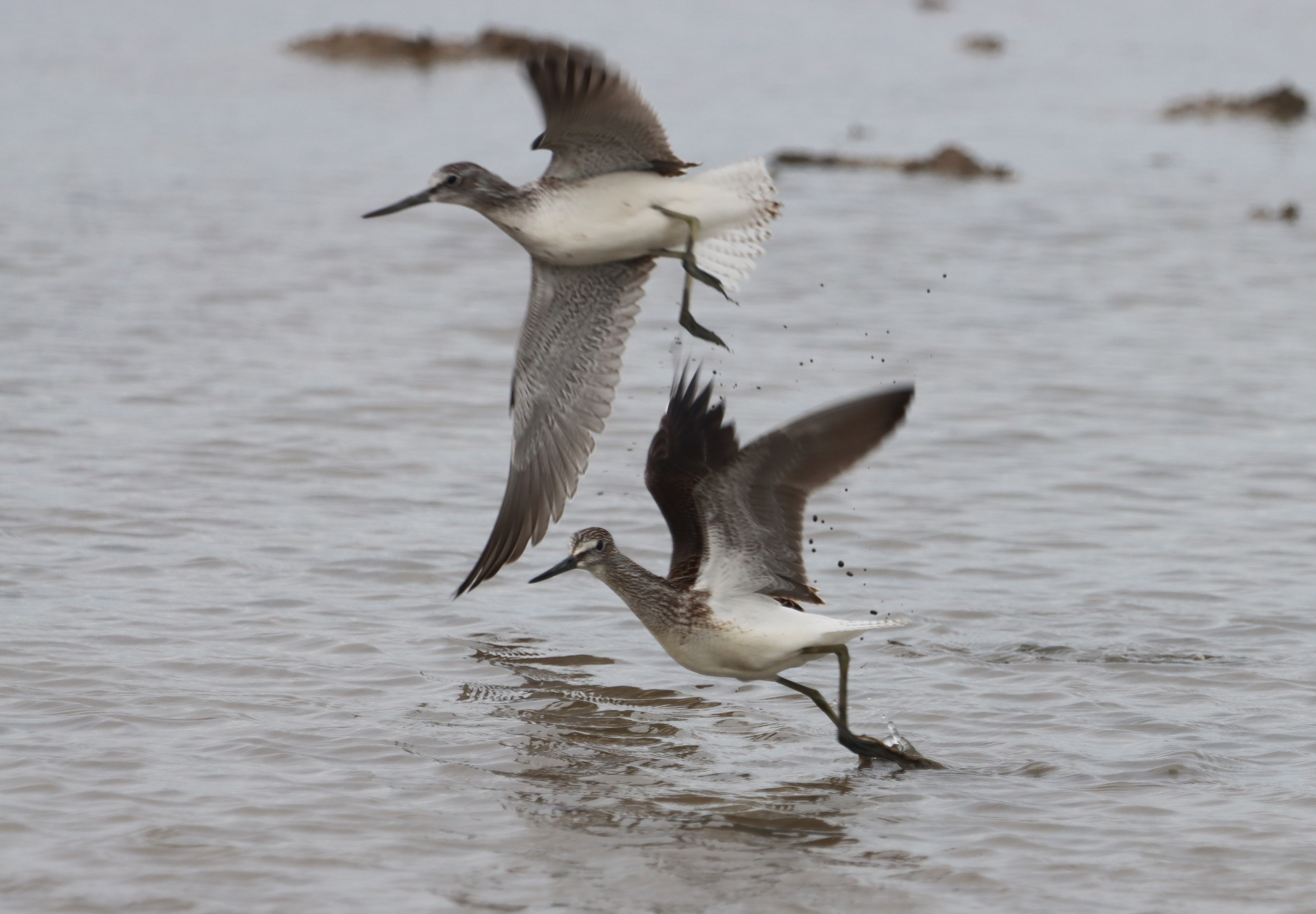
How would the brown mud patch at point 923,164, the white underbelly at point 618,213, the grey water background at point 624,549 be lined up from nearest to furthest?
the grey water background at point 624,549
the white underbelly at point 618,213
the brown mud patch at point 923,164

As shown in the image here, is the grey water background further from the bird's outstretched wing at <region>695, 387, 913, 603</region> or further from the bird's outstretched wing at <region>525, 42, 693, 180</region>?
the bird's outstretched wing at <region>525, 42, 693, 180</region>

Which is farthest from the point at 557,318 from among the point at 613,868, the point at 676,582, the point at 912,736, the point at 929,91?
the point at 929,91

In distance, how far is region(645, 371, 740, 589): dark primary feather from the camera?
19.9 feet

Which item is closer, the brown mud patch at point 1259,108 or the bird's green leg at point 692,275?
the bird's green leg at point 692,275

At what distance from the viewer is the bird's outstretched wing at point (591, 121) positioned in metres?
6.76

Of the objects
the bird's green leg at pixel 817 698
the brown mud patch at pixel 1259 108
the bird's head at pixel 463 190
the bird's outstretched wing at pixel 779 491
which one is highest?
the brown mud patch at pixel 1259 108

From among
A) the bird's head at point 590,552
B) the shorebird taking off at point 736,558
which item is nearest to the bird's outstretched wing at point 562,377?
the bird's head at point 590,552

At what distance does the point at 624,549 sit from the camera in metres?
8.98

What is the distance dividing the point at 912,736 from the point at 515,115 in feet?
60.0

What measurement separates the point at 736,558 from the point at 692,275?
1483 millimetres

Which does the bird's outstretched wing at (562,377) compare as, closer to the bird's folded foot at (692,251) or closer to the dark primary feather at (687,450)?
the bird's folded foot at (692,251)

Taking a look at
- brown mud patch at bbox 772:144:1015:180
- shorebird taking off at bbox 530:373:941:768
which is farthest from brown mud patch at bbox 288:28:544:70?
shorebird taking off at bbox 530:373:941:768

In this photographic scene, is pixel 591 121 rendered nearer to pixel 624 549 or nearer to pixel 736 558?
pixel 736 558

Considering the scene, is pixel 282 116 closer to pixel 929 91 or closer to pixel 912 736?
pixel 929 91
